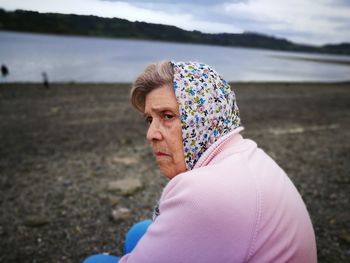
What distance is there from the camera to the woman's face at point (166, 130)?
5.82ft

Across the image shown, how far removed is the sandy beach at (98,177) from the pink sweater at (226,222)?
2.76m

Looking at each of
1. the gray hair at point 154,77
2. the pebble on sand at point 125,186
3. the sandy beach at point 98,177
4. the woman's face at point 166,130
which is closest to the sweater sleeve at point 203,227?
the woman's face at point 166,130

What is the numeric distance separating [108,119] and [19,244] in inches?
289

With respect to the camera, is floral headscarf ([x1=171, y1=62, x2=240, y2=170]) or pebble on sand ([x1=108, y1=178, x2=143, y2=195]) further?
pebble on sand ([x1=108, y1=178, x2=143, y2=195])

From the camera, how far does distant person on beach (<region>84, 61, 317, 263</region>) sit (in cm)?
123

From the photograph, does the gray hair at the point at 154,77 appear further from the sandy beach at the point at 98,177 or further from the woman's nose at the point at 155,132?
the sandy beach at the point at 98,177

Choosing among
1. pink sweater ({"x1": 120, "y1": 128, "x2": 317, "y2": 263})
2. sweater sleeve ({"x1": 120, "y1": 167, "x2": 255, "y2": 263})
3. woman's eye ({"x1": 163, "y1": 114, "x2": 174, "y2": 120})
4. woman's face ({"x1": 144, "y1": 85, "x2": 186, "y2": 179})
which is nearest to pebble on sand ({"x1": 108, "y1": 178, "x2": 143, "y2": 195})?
woman's face ({"x1": 144, "y1": 85, "x2": 186, "y2": 179})

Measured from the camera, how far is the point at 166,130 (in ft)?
5.93

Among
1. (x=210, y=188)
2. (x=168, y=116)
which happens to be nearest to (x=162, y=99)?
(x=168, y=116)

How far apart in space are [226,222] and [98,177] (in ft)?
16.2

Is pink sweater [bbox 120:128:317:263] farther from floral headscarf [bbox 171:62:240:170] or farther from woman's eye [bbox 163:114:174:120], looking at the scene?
woman's eye [bbox 163:114:174:120]

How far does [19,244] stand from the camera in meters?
3.82

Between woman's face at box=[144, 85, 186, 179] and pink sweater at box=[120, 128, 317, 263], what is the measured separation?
417 millimetres

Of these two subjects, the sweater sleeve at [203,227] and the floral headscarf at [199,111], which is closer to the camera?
the sweater sleeve at [203,227]
